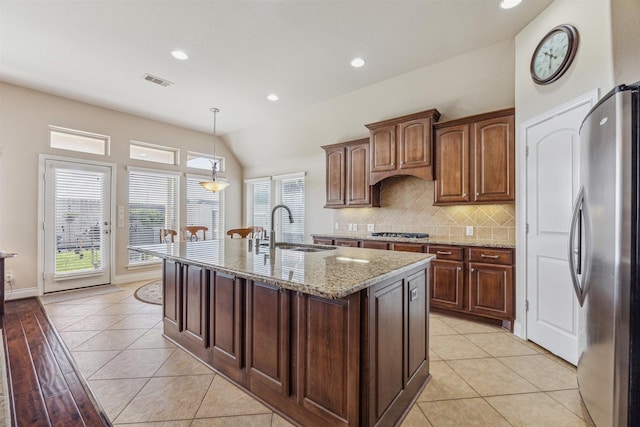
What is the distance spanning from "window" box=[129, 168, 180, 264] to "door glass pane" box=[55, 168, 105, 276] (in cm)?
47

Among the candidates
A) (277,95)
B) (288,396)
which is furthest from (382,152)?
(288,396)

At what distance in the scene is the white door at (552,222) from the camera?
230cm

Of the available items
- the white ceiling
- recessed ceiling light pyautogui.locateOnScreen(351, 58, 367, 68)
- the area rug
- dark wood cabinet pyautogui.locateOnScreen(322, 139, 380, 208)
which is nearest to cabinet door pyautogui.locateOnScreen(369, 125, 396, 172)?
dark wood cabinet pyautogui.locateOnScreen(322, 139, 380, 208)

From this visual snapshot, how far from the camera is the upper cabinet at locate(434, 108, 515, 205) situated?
121 inches

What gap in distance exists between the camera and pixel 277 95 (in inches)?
167

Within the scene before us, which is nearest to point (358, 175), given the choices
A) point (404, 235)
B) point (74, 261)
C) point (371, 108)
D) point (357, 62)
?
point (371, 108)

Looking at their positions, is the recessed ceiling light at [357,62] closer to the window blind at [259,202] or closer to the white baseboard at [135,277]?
the window blind at [259,202]

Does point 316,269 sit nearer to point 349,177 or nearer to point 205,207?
point 349,177

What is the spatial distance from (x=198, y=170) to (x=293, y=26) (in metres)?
4.27

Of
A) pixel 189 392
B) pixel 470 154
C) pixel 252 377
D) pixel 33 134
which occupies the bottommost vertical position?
pixel 189 392

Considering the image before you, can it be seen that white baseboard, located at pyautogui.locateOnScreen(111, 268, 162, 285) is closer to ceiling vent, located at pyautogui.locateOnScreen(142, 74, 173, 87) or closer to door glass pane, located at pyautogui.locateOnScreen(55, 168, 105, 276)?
door glass pane, located at pyautogui.locateOnScreen(55, 168, 105, 276)

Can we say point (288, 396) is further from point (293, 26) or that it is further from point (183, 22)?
point (183, 22)

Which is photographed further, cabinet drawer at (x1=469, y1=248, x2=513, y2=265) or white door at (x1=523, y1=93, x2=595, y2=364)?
cabinet drawer at (x1=469, y1=248, x2=513, y2=265)

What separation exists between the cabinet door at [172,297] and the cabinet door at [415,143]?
9.87 ft
